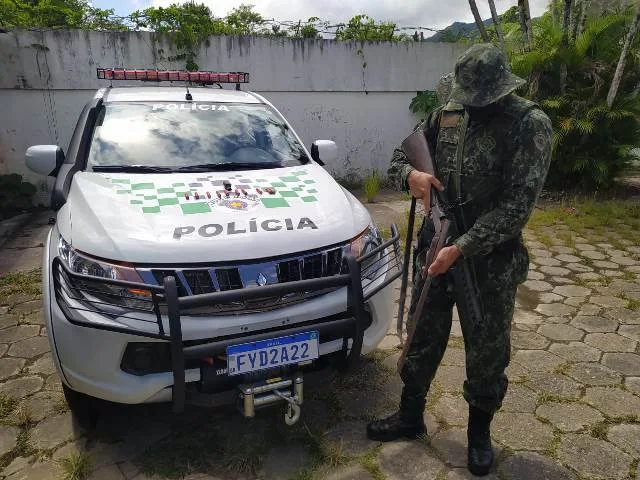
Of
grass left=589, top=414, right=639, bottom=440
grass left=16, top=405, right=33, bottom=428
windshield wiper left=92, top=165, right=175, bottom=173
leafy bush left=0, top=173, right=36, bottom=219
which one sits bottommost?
leafy bush left=0, top=173, right=36, bottom=219

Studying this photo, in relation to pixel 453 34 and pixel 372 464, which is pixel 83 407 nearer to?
pixel 372 464

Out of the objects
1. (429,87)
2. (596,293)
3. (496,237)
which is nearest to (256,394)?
(496,237)

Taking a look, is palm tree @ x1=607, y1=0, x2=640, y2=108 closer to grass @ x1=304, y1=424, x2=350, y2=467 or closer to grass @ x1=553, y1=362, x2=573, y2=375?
grass @ x1=553, y1=362, x2=573, y2=375

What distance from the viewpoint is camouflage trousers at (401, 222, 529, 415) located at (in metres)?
2.12

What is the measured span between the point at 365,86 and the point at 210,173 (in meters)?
6.18

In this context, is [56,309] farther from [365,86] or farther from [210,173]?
[365,86]

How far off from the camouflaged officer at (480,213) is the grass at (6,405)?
195 centimetres

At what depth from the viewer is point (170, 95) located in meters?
3.77

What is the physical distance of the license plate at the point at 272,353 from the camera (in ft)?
6.96

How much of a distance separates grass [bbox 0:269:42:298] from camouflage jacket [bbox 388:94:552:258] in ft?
12.0

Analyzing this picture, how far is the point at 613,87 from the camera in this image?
284 inches

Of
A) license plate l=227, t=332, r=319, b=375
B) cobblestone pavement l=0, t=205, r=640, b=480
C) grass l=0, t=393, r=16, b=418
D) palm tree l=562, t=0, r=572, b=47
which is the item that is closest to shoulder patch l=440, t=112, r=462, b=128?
license plate l=227, t=332, r=319, b=375

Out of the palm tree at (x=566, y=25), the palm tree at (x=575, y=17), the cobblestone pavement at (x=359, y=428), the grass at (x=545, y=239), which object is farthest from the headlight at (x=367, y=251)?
the palm tree at (x=575, y=17)

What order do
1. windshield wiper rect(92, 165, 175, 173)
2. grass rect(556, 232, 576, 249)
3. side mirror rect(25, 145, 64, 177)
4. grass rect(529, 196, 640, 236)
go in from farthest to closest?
grass rect(529, 196, 640, 236) < grass rect(556, 232, 576, 249) < side mirror rect(25, 145, 64, 177) < windshield wiper rect(92, 165, 175, 173)
